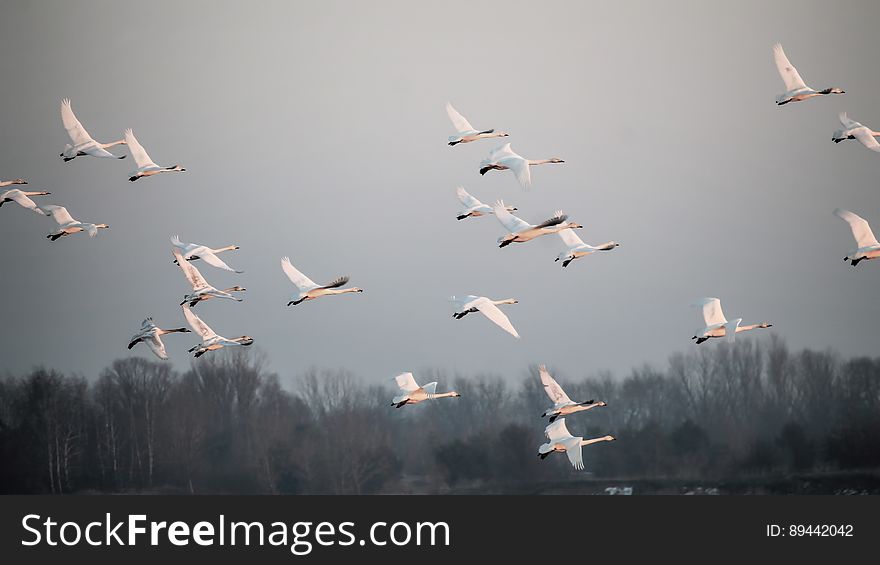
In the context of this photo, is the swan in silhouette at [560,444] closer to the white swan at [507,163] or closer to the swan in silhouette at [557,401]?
the swan in silhouette at [557,401]

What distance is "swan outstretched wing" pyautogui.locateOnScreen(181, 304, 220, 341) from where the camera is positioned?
4691 cm

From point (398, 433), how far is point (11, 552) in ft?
80.2

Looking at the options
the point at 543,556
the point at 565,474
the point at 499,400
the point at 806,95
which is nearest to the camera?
the point at 806,95

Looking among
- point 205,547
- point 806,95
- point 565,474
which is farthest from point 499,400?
point 806,95

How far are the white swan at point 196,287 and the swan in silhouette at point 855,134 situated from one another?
19587mm

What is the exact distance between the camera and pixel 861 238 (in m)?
44.4

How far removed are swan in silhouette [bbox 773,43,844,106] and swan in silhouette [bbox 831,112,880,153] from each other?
1.28 meters

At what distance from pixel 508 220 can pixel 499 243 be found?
1340 mm

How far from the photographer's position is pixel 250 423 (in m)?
71.6

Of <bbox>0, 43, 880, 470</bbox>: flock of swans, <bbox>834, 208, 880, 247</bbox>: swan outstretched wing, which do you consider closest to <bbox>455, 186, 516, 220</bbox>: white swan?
<bbox>0, 43, 880, 470</bbox>: flock of swans

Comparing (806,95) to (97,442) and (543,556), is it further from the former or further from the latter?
(97,442)

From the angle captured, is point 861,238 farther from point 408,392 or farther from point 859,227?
point 408,392

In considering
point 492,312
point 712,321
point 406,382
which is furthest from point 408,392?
point 712,321

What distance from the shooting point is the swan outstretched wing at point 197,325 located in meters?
46.9
